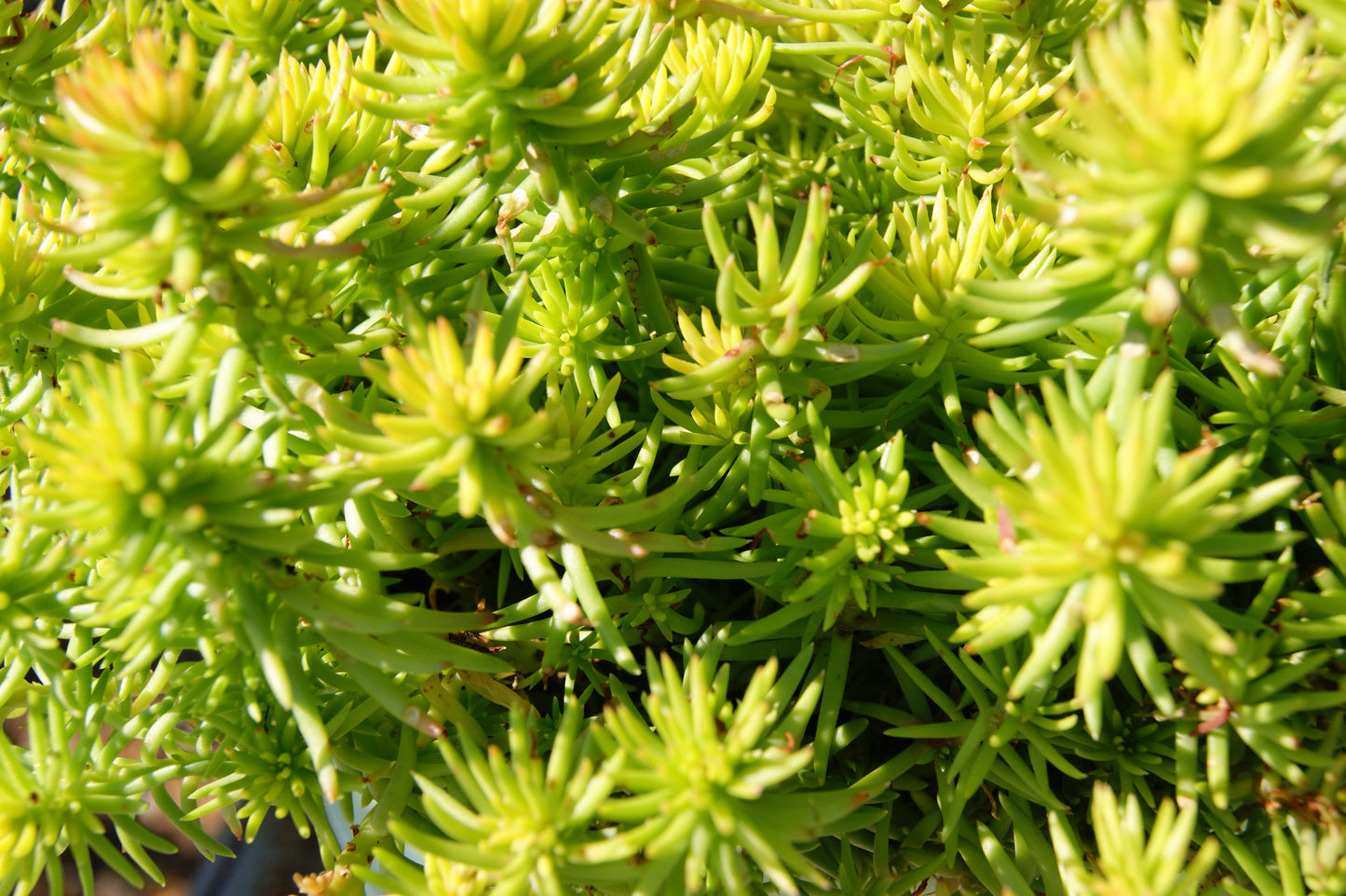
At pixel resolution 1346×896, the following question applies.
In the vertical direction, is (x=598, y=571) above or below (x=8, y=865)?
above

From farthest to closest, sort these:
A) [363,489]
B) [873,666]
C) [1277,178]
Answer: [873,666] → [363,489] → [1277,178]

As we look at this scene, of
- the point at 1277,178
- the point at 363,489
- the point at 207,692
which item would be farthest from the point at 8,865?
the point at 1277,178

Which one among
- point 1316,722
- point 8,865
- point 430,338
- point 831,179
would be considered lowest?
point 8,865

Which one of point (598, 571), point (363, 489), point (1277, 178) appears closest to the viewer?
point (1277, 178)

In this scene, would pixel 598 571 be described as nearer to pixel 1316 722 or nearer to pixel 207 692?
pixel 207 692

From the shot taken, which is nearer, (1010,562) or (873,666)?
(1010,562)

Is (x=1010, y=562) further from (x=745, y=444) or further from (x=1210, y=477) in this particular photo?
(x=745, y=444)
